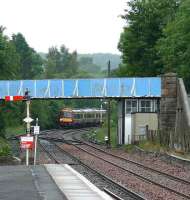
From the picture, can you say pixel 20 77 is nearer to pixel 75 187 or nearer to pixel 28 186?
pixel 75 187

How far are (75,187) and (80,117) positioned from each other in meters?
78.9

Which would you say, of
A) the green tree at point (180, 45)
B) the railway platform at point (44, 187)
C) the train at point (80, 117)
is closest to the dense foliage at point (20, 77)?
the train at point (80, 117)

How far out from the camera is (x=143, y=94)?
56.5 meters

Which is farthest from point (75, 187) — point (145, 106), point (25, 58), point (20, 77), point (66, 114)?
point (25, 58)

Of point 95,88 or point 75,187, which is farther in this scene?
point 95,88

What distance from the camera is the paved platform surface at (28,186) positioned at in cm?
1833

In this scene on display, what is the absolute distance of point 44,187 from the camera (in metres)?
21.2

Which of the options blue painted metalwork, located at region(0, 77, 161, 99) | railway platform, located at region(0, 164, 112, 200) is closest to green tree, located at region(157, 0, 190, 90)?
blue painted metalwork, located at region(0, 77, 161, 99)

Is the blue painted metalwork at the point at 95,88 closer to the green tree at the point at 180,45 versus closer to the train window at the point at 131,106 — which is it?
the green tree at the point at 180,45

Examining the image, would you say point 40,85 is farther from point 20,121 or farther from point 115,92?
point 20,121

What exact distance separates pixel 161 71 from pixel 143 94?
16283 mm

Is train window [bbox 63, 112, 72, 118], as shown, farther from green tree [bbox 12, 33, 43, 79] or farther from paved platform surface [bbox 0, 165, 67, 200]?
paved platform surface [bbox 0, 165, 67, 200]

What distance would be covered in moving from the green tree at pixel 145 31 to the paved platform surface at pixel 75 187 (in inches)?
1840

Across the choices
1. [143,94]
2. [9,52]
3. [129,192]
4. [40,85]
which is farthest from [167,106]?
[129,192]
